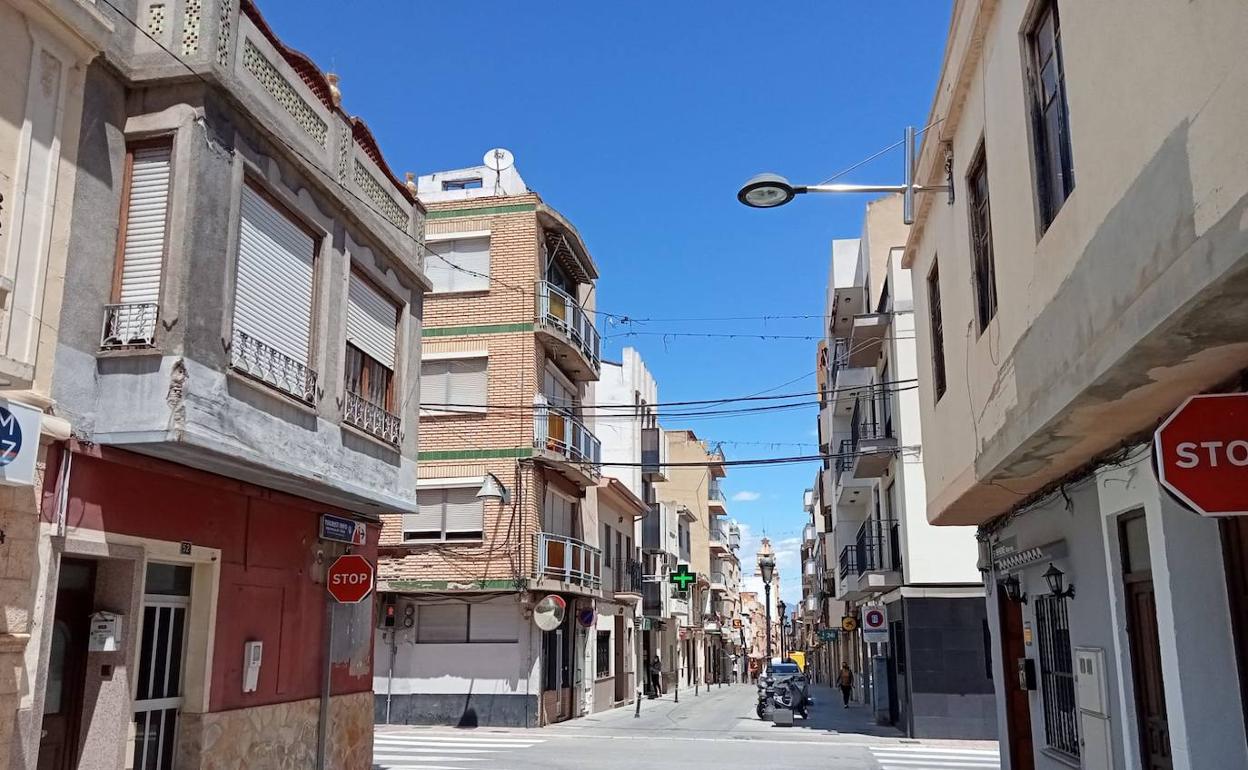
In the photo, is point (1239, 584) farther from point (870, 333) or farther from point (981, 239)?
point (870, 333)

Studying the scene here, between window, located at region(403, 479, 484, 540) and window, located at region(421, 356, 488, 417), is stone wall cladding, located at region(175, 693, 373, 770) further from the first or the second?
window, located at region(421, 356, 488, 417)

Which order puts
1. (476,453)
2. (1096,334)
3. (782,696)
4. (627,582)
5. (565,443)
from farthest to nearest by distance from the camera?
(627,582) < (565,443) < (782,696) < (476,453) < (1096,334)

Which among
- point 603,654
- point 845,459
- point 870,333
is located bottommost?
point 603,654

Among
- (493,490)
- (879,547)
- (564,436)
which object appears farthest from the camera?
(564,436)

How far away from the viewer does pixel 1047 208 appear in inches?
301

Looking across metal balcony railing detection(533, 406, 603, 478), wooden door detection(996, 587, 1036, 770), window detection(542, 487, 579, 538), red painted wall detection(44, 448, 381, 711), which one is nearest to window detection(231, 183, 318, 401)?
red painted wall detection(44, 448, 381, 711)

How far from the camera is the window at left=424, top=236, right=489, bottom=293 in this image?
2716cm

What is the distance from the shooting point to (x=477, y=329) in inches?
1051

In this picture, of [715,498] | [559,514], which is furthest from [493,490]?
[715,498]

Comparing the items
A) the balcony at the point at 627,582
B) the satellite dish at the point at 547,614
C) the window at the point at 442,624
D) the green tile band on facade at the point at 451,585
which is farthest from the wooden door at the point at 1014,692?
the balcony at the point at 627,582

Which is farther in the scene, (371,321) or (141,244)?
(371,321)

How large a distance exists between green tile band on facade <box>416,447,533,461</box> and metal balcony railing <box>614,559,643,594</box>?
34.4ft

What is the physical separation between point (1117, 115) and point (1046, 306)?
72.0 inches

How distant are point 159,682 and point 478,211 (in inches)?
A: 731
